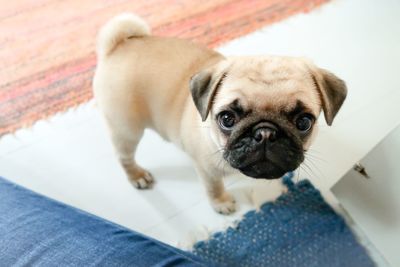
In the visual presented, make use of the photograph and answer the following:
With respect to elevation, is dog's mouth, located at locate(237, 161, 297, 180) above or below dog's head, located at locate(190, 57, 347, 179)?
below

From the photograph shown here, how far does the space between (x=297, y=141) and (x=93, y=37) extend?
Answer: 4.97ft

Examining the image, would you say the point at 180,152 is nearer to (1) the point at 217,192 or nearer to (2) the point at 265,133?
(1) the point at 217,192

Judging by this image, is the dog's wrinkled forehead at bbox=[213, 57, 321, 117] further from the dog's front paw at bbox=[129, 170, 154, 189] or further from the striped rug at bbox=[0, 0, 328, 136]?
the striped rug at bbox=[0, 0, 328, 136]

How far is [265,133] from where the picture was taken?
0.95 metres

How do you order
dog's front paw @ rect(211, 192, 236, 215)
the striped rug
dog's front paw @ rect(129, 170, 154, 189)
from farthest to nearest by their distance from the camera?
the striped rug
dog's front paw @ rect(129, 170, 154, 189)
dog's front paw @ rect(211, 192, 236, 215)

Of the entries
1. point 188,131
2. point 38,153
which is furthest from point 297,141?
point 38,153

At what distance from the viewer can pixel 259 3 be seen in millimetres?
2256

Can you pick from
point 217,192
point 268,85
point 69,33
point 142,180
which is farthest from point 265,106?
point 69,33

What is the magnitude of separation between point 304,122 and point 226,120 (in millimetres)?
207

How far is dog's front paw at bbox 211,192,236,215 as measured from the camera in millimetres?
1492

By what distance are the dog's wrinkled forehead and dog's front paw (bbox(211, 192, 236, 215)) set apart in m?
0.54

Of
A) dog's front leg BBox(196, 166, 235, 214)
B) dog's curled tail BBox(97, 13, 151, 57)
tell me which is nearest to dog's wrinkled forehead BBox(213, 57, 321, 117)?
dog's front leg BBox(196, 166, 235, 214)

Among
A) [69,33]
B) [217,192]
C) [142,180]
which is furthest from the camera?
[69,33]

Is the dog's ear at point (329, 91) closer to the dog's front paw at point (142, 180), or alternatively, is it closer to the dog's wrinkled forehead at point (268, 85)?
the dog's wrinkled forehead at point (268, 85)
